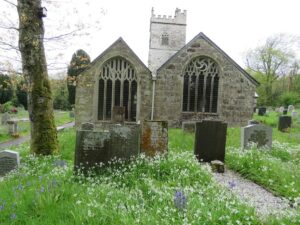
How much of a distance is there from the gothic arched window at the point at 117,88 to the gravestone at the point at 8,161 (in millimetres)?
9726

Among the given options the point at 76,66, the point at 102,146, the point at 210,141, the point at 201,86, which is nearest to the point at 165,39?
the point at 201,86

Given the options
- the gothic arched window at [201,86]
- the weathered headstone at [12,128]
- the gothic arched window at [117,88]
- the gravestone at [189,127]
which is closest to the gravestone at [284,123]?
the gothic arched window at [201,86]

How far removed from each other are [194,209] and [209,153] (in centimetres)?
383

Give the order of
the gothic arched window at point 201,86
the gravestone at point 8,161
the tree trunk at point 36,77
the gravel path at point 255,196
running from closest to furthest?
the gravel path at point 255,196 → the gravestone at point 8,161 → the tree trunk at point 36,77 → the gothic arched window at point 201,86

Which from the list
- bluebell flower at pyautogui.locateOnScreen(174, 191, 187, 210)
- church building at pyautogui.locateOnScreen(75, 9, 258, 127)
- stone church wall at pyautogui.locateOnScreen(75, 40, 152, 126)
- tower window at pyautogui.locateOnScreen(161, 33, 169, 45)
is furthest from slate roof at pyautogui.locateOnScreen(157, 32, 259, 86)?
tower window at pyautogui.locateOnScreen(161, 33, 169, 45)

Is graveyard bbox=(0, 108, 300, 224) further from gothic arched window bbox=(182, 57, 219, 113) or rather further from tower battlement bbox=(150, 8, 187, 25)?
tower battlement bbox=(150, 8, 187, 25)

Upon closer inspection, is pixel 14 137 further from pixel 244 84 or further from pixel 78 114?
pixel 244 84

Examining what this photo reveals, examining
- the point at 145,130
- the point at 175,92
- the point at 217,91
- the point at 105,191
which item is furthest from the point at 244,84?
the point at 105,191

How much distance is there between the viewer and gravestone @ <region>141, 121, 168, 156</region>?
6039mm

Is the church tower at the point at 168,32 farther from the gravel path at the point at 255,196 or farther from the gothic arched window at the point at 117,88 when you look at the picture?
the gravel path at the point at 255,196

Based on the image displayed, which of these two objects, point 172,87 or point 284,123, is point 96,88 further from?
point 284,123

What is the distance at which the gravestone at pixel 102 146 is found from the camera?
15.9 ft

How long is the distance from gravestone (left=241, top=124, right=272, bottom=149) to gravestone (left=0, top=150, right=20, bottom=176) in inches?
244

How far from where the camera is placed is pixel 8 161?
5980 millimetres
